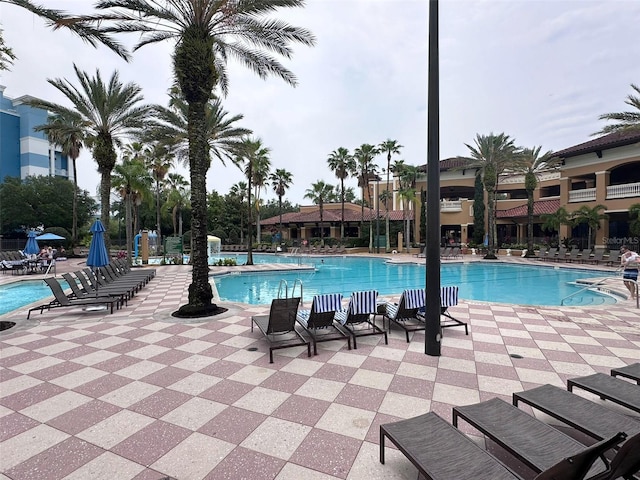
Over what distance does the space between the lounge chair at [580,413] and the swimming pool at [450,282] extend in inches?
350

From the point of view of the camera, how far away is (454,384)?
15.0 feet

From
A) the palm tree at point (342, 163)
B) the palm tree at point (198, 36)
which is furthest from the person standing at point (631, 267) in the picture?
the palm tree at point (342, 163)

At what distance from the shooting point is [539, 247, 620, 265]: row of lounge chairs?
72.0ft

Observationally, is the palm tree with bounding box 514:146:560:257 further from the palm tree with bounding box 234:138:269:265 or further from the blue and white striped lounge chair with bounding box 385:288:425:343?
the blue and white striped lounge chair with bounding box 385:288:425:343

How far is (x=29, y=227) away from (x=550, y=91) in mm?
48211

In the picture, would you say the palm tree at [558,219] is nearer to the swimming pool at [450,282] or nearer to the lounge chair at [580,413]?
the swimming pool at [450,282]

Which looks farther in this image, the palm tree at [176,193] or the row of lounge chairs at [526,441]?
the palm tree at [176,193]

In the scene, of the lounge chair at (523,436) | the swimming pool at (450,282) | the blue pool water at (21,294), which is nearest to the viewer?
the lounge chair at (523,436)

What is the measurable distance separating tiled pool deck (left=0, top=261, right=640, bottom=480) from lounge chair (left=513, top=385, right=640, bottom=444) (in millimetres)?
776

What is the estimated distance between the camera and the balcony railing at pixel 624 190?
24.5 metres

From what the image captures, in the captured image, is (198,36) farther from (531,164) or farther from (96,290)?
(531,164)

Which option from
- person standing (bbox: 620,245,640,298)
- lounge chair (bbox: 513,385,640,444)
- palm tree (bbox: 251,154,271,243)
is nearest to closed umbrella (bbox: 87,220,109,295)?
lounge chair (bbox: 513,385,640,444)

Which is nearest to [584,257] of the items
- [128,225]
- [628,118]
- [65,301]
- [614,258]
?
[614,258]

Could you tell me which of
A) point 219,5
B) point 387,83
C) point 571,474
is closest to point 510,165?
→ point 387,83
